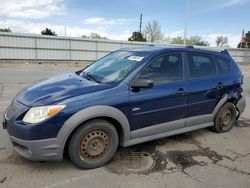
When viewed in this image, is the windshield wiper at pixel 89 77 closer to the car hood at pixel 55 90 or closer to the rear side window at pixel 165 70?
the car hood at pixel 55 90

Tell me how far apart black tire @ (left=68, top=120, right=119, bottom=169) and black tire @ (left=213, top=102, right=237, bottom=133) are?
7.68 feet

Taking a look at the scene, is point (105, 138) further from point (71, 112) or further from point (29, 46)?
point (29, 46)


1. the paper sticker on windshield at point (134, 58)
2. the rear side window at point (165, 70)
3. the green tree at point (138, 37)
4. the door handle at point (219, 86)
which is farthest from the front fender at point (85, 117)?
the green tree at point (138, 37)

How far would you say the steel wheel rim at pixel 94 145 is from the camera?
3330 millimetres

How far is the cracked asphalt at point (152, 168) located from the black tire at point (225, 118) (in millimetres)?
488

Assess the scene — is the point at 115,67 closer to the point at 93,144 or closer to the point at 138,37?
the point at 93,144

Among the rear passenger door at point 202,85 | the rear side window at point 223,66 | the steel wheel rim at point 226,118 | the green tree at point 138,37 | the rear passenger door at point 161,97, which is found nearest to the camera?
the rear passenger door at point 161,97

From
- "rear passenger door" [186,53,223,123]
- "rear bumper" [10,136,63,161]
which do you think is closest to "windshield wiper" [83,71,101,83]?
"rear bumper" [10,136,63,161]

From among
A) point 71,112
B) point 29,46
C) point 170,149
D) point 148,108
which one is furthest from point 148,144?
point 29,46

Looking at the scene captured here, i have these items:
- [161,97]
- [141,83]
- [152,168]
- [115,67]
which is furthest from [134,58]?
[152,168]

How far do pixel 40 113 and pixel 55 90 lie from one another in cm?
46

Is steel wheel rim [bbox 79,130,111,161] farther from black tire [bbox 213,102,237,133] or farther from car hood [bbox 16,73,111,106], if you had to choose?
black tire [bbox 213,102,237,133]

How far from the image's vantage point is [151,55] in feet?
12.7

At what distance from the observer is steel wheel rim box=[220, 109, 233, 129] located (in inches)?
195
